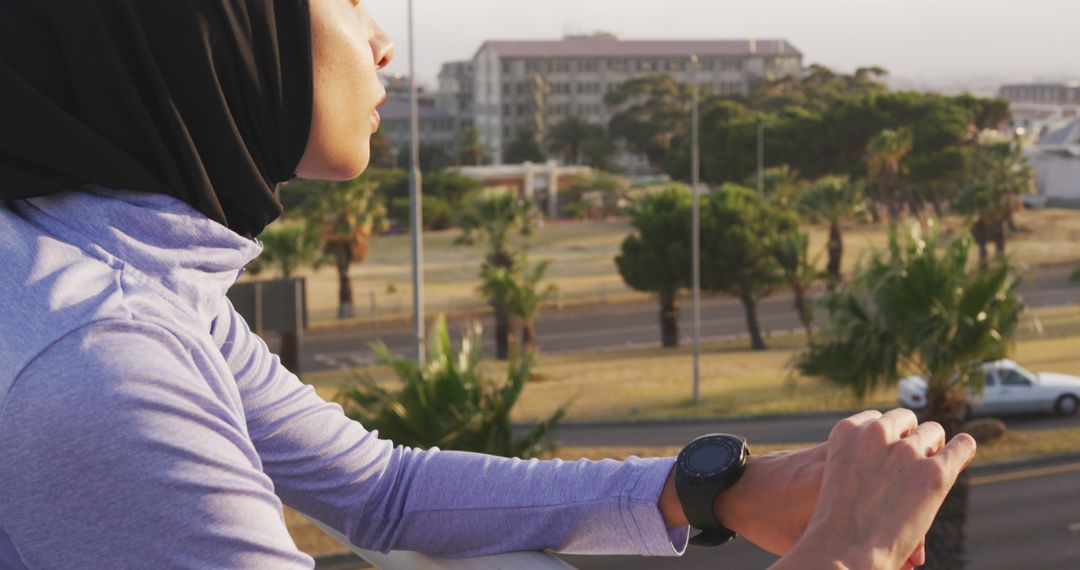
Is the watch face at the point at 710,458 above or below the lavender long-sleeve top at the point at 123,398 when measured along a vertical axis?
below

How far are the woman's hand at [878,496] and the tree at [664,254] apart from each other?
35.5 meters

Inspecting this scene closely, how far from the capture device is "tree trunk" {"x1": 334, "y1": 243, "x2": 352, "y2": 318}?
138 ft

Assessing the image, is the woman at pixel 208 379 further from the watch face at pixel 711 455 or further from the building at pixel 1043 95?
the building at pixel 1043 95

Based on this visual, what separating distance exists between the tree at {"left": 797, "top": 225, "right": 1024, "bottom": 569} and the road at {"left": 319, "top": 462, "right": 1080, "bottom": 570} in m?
1.86

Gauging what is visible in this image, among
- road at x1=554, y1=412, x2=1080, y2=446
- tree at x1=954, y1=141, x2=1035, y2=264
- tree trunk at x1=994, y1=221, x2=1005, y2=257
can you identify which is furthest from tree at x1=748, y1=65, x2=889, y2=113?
road at x1=554, y1=412, x2=1080, y2=446

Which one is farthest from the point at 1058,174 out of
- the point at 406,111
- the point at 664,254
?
the point at 406,111

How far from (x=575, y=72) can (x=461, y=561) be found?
360 feet

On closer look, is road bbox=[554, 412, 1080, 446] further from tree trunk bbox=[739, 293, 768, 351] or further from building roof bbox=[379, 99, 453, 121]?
building roof bbox=[379, 99, 453, 121]

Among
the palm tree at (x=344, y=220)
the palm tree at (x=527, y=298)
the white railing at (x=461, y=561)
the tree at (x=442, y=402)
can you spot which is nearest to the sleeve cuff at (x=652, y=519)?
the white railing at (x=461, y=561)

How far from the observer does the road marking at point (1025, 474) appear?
18.3m

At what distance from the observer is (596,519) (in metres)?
1.39

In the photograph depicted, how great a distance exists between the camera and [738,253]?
36750 mm

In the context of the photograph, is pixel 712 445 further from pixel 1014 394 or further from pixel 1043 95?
pixel 1043 95

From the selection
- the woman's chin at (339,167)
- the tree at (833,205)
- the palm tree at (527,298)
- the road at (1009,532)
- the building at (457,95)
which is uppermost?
the building at (457,95)
